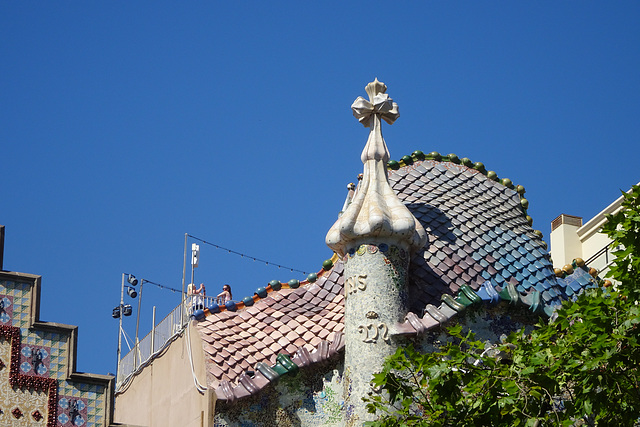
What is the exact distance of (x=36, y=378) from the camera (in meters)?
15.1

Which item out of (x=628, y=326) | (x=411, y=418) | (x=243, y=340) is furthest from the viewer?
(x=243, y=340)

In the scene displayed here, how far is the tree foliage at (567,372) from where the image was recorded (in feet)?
41.2

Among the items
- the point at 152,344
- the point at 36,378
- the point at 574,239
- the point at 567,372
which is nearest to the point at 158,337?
the point at 152,344

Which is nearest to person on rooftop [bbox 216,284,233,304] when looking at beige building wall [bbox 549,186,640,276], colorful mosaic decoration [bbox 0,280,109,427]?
colorful mosaic decoration [bbox 0,280,109,427]

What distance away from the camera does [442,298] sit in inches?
636

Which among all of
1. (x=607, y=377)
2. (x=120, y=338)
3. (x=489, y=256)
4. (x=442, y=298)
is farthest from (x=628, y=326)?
(x=120, y=338)

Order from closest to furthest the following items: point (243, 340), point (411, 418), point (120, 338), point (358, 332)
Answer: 1. point (411, 418)
2. point (358, 332)
3. point (243, 340)
4. point (120, 338)

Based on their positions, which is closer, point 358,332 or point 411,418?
point 411,418

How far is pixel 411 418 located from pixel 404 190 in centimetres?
517

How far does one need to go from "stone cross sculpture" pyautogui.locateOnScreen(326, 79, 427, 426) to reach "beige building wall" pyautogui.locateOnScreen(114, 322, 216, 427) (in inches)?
66.2

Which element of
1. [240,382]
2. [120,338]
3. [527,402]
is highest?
[120,338]

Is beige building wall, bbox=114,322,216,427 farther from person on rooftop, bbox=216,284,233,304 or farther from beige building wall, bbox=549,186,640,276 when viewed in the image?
beige building wall, bbox=549,186,640,276

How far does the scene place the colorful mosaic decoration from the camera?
15.0 m

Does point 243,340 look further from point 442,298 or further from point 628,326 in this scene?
point 628,326
